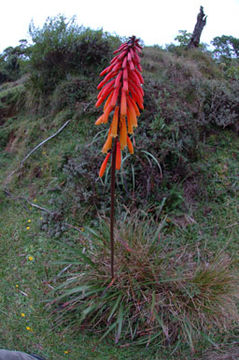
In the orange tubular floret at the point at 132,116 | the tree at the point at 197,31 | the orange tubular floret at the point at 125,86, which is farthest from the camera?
the tree at the point at 197,31

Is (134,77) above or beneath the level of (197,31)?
beneath

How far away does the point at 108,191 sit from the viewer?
13.7 ft

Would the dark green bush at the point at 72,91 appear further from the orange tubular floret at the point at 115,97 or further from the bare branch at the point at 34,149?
the orange tubular floret at the point at 115,97

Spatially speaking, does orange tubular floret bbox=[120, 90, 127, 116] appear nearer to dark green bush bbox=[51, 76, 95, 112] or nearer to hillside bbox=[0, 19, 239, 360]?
hillside bbox=[0, 19, 239, 360]

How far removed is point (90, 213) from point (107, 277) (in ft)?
4.20

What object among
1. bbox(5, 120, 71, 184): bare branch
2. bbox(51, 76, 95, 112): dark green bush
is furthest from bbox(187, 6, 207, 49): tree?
bbox(5, 120, 71, 184): bare branch

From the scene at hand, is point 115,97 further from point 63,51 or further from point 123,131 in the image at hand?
point 63,51

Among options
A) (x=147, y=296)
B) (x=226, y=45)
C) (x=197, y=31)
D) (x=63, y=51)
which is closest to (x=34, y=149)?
(x=63, y=51)

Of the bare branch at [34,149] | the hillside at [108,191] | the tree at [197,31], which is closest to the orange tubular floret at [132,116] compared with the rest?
the hillside at [108,191]

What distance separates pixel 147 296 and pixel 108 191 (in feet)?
5.33

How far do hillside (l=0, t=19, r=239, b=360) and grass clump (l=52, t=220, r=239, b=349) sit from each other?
0.07ft

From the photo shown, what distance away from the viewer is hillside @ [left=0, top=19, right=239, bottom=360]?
2.86 meters

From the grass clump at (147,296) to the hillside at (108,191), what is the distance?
23 mm

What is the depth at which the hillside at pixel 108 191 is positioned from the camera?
286 centimetres
